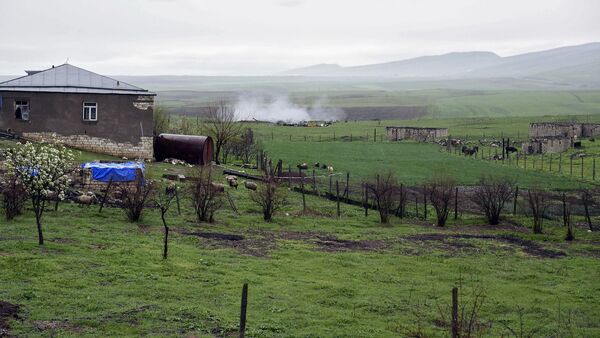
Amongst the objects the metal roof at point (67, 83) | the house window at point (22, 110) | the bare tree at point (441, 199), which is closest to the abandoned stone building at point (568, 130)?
the bare tree at point (441, 199)

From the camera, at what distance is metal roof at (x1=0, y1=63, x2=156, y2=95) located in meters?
42.7

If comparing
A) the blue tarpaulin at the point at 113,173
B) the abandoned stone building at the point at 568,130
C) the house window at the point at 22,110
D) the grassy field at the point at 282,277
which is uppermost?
the house window at the point at 22,110

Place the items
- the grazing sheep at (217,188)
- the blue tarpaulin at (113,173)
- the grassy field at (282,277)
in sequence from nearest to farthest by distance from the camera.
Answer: the grassy field at (282,277)
the grazing sheep at (217,188)
the blue tarpaulin at (113,173)

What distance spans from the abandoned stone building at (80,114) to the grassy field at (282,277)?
43.4 ft

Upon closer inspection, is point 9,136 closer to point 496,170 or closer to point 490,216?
point 490,216

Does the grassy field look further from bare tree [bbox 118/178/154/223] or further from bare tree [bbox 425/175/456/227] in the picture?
bare tree [bbox 425/175/456/227]

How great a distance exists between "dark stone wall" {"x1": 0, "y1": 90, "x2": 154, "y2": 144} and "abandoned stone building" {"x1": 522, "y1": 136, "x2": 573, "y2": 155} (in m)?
35.6

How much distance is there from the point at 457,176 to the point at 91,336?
36003 millimetres

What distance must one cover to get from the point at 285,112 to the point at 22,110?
4213 inches

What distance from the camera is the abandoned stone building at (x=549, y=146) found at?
65.6 meters

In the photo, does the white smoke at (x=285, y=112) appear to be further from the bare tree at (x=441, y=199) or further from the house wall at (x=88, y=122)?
the bare tree at (x=441, y=199)

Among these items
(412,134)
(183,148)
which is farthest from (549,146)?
(183,148)

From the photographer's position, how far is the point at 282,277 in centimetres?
2144

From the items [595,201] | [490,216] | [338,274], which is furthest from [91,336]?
[595,201]
